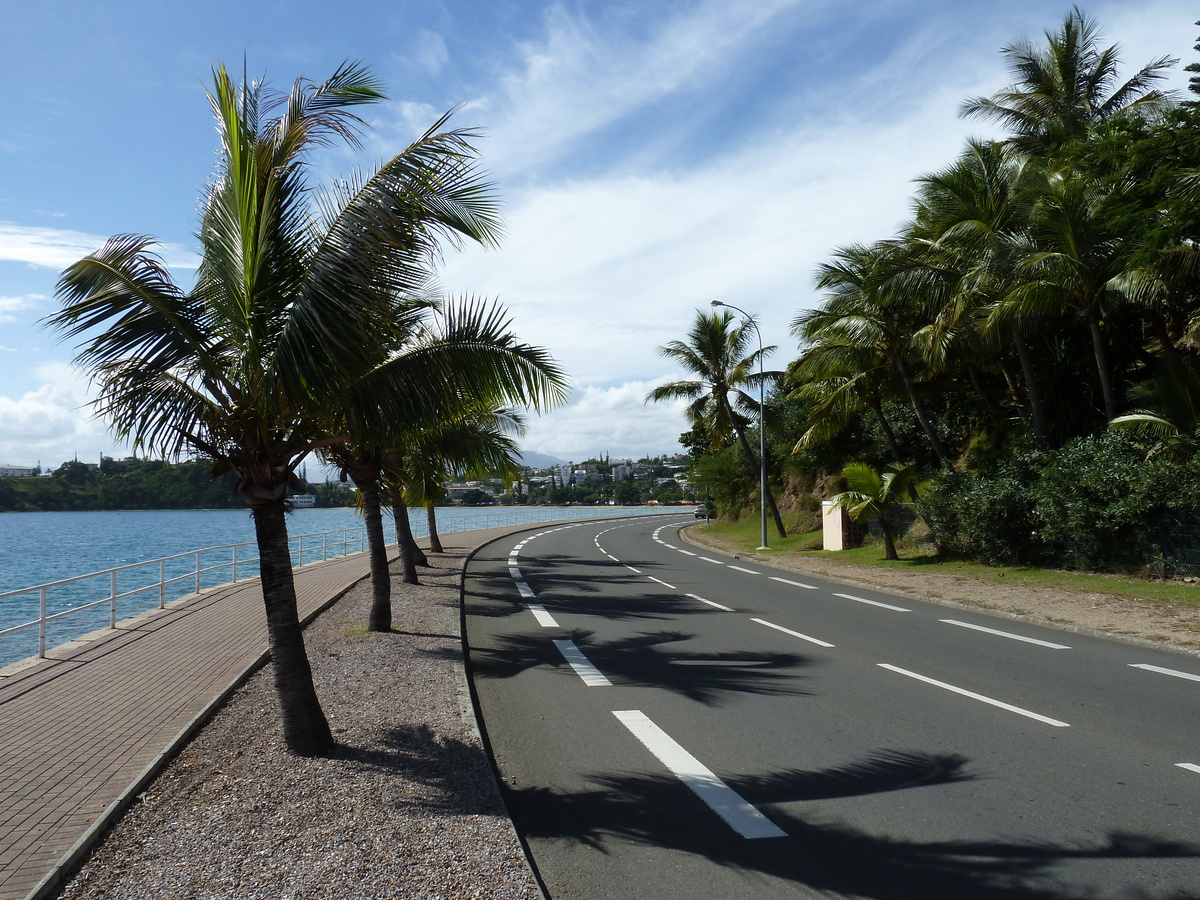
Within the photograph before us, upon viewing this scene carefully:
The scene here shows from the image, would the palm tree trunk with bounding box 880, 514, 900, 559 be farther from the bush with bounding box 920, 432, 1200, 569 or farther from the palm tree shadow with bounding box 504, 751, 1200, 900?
the palm tree shadow with bounding box 504, 751, 1200, 900

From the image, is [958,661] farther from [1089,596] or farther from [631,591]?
[631,591]

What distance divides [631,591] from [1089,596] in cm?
843

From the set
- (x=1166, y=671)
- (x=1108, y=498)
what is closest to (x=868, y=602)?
(x=1108, y=498)

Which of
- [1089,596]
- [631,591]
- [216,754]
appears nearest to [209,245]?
[216,754]

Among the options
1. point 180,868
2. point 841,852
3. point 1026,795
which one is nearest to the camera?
point 180,868

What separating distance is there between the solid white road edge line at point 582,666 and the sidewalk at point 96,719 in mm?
3603

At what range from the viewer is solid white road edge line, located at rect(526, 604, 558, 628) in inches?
499

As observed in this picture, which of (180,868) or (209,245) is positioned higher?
(209,245)

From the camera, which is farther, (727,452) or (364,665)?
(727,452)

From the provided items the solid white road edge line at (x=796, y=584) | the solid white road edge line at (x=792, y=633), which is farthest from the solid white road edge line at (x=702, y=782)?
the solid white road edge line at (x=796, y=584)

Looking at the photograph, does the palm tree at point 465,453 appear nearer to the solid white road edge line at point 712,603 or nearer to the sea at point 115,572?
the sea at point 115,572

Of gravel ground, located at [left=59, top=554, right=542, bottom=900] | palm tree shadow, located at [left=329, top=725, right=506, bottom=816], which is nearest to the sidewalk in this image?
gravel ground, located at [left=59, top=554, right=542, bottom=900]

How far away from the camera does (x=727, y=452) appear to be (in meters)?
42.1

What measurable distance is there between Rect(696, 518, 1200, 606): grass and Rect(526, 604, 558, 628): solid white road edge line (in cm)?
918
